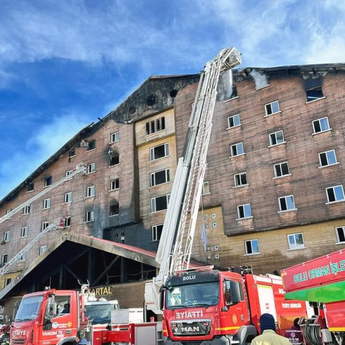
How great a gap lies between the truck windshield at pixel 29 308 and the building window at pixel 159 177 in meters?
18.6

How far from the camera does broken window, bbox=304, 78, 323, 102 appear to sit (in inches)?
1004

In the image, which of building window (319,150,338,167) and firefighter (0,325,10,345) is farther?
building window (319,150,338,167)

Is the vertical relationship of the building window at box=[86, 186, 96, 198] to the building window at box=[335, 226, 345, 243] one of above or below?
above

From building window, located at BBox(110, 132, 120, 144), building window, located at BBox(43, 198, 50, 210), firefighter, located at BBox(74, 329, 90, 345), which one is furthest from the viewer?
building window, located at BBox(43, 198, 50, 210)

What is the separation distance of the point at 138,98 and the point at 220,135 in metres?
10.6

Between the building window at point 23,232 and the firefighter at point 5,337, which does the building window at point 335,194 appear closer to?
the firefighter at point 5,337

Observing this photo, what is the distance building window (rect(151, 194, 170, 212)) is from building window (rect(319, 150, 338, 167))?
12.6 metres

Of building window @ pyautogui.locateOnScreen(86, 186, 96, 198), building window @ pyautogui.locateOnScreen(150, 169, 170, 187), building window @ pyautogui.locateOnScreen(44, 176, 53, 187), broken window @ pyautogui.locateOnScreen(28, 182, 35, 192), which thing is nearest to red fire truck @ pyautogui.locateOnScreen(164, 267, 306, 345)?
building window @ pyautogui.locateOnScreen(150, 169, 170, 187)

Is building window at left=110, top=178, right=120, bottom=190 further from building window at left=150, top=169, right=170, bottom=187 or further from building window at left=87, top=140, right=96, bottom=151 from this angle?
building window at left=87, top=140, right=96, bottom=151

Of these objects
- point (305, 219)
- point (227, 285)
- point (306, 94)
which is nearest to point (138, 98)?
point (306, 94)

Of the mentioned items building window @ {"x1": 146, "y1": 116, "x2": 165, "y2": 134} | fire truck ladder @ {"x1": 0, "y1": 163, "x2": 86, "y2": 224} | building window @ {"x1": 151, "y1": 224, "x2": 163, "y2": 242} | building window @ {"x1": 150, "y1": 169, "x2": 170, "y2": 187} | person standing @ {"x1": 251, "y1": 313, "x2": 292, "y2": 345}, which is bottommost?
person standing @ {"x1": 251, "y1": 313, "x2": 292, "y2": 345}

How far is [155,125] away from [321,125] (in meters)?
14.8

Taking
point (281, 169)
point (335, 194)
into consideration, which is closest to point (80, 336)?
point (335, 194)

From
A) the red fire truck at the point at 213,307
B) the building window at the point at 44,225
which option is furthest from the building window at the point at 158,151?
the red fire truck at the point at 213,307
